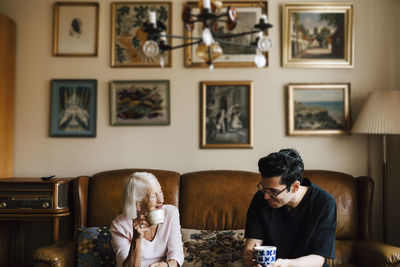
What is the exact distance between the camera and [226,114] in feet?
11.3

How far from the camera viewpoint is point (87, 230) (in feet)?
8.49

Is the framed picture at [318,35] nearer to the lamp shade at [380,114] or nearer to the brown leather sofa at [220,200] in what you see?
the lamp shade at [380,114]

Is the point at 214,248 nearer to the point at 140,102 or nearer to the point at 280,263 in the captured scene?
the point at 280,263

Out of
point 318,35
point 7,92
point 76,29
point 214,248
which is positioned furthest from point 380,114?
point 7,92

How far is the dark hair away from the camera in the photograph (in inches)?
75.9

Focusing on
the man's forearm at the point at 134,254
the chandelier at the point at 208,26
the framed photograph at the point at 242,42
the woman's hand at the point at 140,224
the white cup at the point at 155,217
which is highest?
the framed photograph at the point at 242,42

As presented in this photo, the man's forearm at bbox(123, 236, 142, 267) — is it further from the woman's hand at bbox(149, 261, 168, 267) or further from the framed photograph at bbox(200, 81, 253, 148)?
the framed photograph at bbox(200, 81, 253, 148)

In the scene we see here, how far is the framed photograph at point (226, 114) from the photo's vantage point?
3418 mm

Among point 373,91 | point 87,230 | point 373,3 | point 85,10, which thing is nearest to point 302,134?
point 373,91

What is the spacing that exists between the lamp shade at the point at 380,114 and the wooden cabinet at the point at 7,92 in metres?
2.92

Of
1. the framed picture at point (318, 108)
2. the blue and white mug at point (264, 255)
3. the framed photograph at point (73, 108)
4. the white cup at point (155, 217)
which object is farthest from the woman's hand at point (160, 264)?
the framed picture at point (318, 108)

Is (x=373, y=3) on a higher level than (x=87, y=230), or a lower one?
higher

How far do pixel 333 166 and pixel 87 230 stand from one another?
2.10 m

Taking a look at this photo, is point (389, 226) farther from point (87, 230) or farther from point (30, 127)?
point (30, 127)
